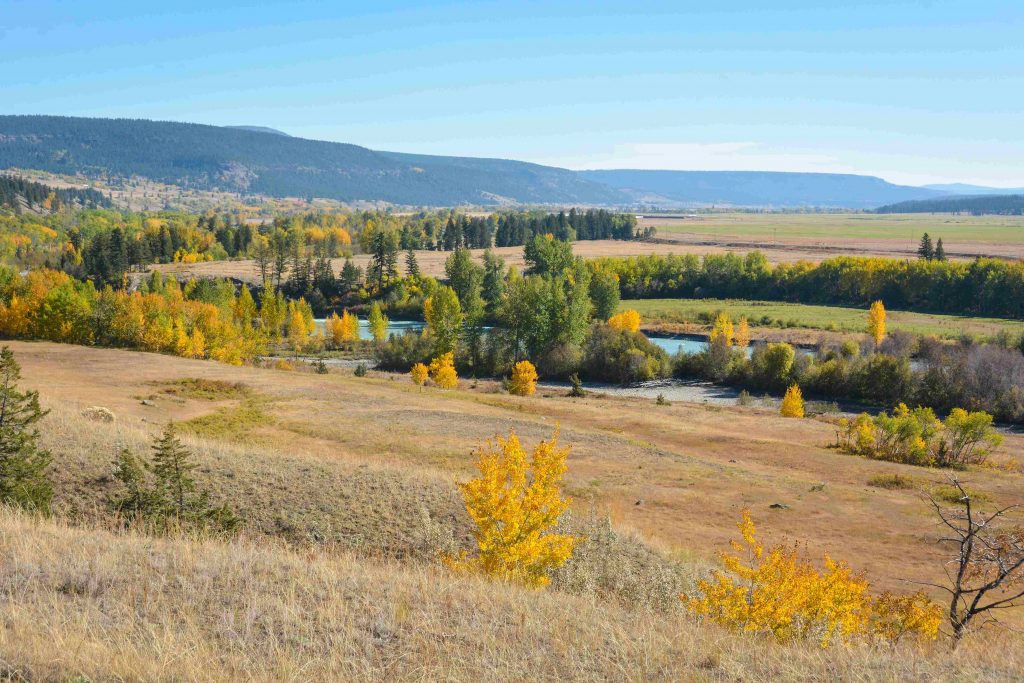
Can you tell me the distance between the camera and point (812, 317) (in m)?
121

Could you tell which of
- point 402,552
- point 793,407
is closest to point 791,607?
point 402,552

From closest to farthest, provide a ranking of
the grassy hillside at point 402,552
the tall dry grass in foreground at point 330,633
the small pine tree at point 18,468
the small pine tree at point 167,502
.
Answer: the tall dry grass in foreground at point 330,633 → the grassy hillside at point 402,552 → the small pine tree at point 18,468 → the small pine tree at point 167,502

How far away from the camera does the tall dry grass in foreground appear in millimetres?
7254

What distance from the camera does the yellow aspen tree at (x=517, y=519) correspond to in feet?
46.5

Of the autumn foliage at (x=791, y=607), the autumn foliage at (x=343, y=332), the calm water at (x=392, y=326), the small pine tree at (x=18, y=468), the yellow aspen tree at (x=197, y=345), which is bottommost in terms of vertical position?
the calm water at (x=392, y=326)

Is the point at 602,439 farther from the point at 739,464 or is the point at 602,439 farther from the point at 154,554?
the point at 154,554

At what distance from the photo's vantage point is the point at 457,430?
1587 inches

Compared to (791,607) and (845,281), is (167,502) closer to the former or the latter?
(791,607)

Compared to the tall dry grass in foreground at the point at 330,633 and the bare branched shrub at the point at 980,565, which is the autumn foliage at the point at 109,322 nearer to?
the tall dry grass in foreground at the point at 330,633

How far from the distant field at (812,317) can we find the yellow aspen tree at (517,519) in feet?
338

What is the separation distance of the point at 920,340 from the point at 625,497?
76.7 meters

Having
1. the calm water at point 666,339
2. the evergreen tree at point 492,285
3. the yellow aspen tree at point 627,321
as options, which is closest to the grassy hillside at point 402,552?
the yellow aspen tree at point 627,321

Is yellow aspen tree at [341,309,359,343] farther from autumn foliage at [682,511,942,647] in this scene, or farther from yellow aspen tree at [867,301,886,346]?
autumn foliage at [682,511,942,647]

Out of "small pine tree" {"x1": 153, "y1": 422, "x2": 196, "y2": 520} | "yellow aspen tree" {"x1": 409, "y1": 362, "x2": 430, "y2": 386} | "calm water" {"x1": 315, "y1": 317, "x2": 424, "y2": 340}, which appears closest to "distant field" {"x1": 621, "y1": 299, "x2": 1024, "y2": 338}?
"calm water" {"x1": 315, "y1": 317, "x2": 424, "y2": 340}
